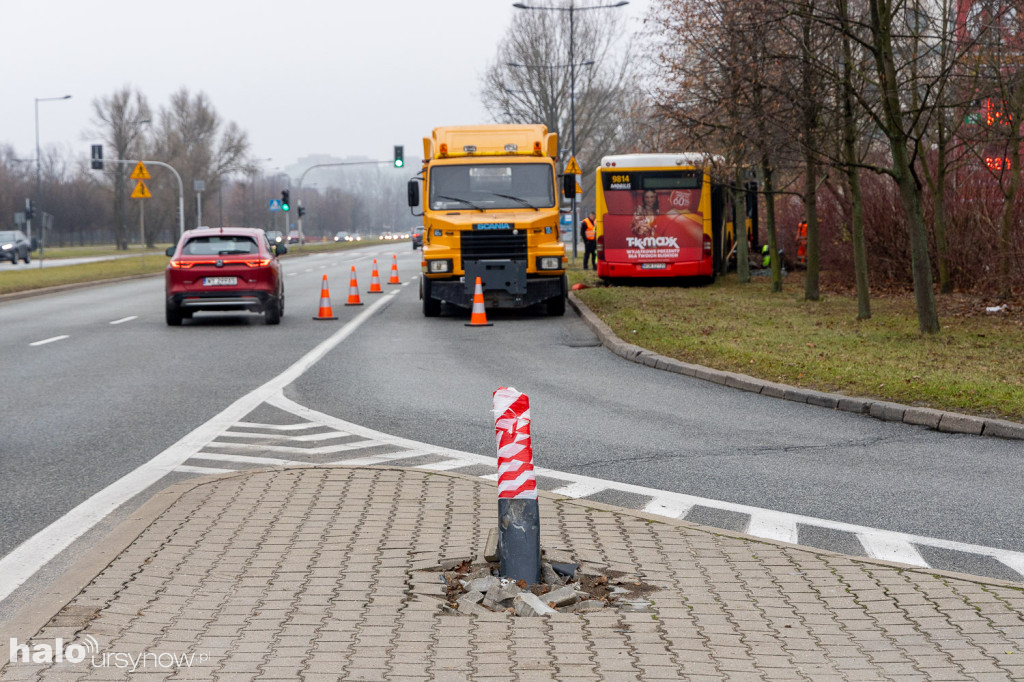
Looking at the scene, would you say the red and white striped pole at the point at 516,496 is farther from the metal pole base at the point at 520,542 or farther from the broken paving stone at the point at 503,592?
the broken paving stone at the point at 503,592

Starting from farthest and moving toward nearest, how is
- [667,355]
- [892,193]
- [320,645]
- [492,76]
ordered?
[492,76] → [892,193] → [667,355] → [320,645]

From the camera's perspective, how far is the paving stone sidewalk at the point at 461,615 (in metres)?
4.33

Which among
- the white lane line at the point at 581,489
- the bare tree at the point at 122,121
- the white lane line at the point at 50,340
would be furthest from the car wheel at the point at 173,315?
the bare tree at the point at 122,121

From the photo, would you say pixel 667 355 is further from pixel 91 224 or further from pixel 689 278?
pixel 91 224

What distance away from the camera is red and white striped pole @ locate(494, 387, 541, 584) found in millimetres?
5316

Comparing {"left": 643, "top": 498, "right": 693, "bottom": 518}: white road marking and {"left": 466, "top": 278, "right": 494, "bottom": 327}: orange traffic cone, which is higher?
{"left": 466, "top": 278, "right": 494, "bottom": 327}: orange traffic cone

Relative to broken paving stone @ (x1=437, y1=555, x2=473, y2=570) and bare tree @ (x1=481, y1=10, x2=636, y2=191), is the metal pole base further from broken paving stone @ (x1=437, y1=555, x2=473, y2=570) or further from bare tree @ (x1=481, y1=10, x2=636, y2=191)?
bare tree @ (x1=481, y1=10, x2=636, y2=191)

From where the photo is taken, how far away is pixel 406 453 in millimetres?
9016

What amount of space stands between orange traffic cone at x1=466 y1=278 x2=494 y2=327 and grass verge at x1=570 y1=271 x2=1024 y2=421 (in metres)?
2.01

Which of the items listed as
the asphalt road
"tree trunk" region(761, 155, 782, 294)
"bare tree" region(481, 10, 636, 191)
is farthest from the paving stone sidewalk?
"bare tree" region(481, 10, 636, 191)

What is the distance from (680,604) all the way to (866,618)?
0.72 meters

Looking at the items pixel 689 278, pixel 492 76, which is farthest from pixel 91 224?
pixel 689 278

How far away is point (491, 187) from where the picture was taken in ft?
73.4

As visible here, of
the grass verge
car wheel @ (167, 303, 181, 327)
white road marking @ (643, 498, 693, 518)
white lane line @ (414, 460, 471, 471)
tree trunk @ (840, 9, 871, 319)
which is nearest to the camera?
white road marking @ (643, 498, 693, 518)
